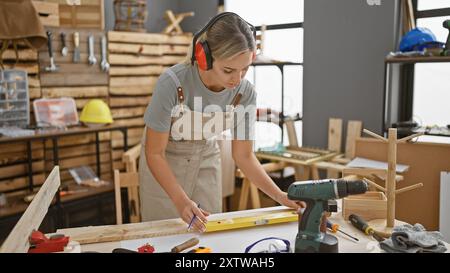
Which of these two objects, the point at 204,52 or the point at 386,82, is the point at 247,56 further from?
the point at 386,82

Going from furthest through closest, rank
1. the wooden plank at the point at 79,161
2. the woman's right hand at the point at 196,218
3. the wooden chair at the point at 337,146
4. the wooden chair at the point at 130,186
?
the wooden plank at the point at 79,161 < the wooden chair at the point at 337,146 < the wooden chair at the point at 130,186 < the woman's right hand at the point at 196,218

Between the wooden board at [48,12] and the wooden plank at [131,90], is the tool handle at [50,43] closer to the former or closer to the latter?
the wooden board at [48,12]

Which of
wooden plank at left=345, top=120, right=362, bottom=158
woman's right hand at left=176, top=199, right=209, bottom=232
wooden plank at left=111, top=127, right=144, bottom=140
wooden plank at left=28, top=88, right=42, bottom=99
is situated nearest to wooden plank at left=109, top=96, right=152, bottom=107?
wooden plank at left=111, top=127, right=144, bottom=140

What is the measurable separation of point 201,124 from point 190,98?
136 millimetres

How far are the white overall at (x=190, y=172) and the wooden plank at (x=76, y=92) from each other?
1.83 m

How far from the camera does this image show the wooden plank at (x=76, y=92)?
3320 millimetres

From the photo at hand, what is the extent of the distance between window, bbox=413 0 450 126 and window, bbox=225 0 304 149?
702 millimetres

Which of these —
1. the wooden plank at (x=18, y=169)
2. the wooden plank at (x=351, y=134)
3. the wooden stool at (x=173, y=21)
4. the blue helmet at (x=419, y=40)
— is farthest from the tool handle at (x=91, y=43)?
the blue helmet at (x=419, y=40)

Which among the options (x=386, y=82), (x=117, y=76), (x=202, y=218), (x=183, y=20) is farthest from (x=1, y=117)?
(x=386, y=82)

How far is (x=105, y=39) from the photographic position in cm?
355

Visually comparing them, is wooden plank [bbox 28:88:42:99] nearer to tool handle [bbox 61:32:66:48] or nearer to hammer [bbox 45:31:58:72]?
hammer [bbox 45:31:58:72]

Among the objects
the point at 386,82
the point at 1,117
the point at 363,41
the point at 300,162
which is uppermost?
the point at 363,41

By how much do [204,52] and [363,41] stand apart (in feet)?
4.99
